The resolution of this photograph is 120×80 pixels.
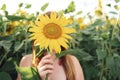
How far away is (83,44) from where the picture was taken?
2.01 meters

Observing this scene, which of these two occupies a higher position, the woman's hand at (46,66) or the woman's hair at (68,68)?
the woman's hand at (46,66)

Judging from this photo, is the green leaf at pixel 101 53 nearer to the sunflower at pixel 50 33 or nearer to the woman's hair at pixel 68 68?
the woman's hair at pixel 68 68

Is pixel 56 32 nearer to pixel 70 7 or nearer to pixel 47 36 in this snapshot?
pixel 47 36

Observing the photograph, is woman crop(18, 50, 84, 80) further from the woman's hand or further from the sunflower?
the sunflower

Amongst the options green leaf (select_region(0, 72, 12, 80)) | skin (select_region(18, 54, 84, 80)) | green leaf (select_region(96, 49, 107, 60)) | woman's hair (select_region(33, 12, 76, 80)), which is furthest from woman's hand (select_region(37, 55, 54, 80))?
green leaf (select_region(96, 49, 107, 60))

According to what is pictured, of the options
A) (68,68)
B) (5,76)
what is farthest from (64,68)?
(5,76)

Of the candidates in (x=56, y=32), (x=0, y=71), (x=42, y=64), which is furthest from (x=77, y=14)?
(x=56, y=32)

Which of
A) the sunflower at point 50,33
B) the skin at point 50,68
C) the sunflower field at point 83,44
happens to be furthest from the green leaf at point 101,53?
the sunflower at point 50,33

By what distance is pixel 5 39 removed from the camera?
5.68 ft

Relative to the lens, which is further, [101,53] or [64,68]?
[101,53]

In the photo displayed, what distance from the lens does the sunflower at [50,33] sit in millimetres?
972

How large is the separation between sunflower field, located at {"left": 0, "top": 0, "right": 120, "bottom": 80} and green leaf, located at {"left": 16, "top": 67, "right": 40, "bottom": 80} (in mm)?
560

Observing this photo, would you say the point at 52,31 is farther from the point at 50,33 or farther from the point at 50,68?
the point at 50,68

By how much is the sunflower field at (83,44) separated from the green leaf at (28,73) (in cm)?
56
